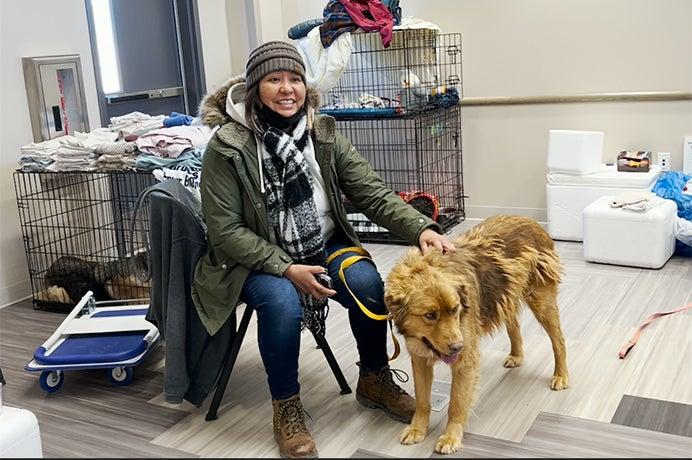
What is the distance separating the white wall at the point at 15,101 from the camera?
391cm

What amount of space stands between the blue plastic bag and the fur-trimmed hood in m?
2.34

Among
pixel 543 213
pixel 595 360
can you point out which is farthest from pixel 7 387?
pixel 543 213

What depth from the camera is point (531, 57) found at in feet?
15.2

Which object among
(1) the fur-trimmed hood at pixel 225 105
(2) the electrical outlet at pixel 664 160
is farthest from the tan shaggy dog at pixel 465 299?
(2) the electrical outlet at pixel 664 160

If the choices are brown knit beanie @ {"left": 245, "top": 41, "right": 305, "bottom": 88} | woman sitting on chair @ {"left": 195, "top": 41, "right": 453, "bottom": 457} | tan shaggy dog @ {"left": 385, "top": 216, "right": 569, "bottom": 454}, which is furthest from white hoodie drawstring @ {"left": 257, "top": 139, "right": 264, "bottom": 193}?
tan shaggy dog @ {"left": 385, "top": 216, "right": 569, "bottom": 454}

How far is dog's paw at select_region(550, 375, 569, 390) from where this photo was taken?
254cm

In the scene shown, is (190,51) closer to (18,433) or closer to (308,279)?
(308,279)

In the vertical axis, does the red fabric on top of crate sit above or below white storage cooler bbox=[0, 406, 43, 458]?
above

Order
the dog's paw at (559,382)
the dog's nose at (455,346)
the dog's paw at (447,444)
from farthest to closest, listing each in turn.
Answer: the dog's paw at (559,382), the dog's paw at (447,444), the dog's nose at (455,346)

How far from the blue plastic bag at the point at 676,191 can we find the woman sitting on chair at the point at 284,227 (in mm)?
2150

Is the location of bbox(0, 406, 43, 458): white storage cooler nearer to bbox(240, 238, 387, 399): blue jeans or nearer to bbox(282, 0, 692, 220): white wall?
bbox(240, 238, 387, 399): blue jeans

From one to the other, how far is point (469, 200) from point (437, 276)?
10.0 ft

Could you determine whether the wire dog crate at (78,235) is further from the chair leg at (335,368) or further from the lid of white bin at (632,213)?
the lid of white bin at (632,213)

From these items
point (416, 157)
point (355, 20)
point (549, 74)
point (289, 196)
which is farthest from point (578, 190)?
point (289, 196)
